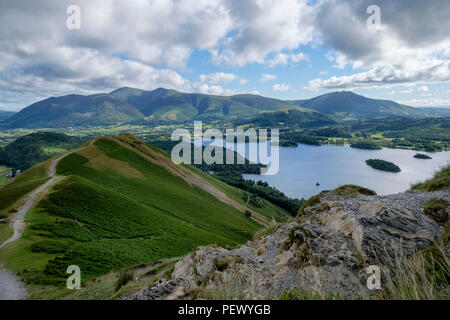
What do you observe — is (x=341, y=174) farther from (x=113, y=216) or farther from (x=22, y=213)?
(x=22, y=213)

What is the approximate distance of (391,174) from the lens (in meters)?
107

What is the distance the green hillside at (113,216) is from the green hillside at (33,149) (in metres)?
104

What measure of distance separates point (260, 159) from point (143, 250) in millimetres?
134863

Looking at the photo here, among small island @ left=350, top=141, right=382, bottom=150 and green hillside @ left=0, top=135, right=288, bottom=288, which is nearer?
green hillside @ left=0, top=135, right=288, bottom=288

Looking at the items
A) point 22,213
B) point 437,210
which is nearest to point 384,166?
point 437,210

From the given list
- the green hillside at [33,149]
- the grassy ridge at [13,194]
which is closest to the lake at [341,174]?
the grassy ridge at [13,194]

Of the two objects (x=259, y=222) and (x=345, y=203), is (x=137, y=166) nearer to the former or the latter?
(x=259, y=222)

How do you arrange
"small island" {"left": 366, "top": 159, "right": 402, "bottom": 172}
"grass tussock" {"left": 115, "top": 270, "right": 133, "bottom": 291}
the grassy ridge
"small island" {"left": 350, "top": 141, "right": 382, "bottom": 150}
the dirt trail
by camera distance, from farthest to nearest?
"small island" {"left": 350, "top": 141, "right": 382, "bottom": 150}
"small island" {"left": 366, "top": 159, "right": 402, "bottom": 172}
the grassy ridge
the dirt trail
"grass tussock" {"left": 115, "top": 270, "right": 133, "bottom": 291}

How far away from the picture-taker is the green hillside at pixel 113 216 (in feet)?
60.6

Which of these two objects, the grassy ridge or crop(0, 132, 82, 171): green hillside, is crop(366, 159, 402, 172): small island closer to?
the grassy ridge

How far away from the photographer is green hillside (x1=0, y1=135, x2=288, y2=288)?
60.6ft

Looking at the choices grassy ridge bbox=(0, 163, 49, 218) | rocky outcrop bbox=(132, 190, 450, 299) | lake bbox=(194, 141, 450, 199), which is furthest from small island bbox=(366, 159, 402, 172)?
grassy ridge bbox=(0, 163, 49, 218)

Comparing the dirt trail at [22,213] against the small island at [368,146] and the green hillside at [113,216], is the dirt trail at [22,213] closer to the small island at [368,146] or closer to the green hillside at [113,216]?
the green hillside at [113,216]

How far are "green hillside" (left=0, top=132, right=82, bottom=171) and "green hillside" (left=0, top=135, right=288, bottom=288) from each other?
10436cm
